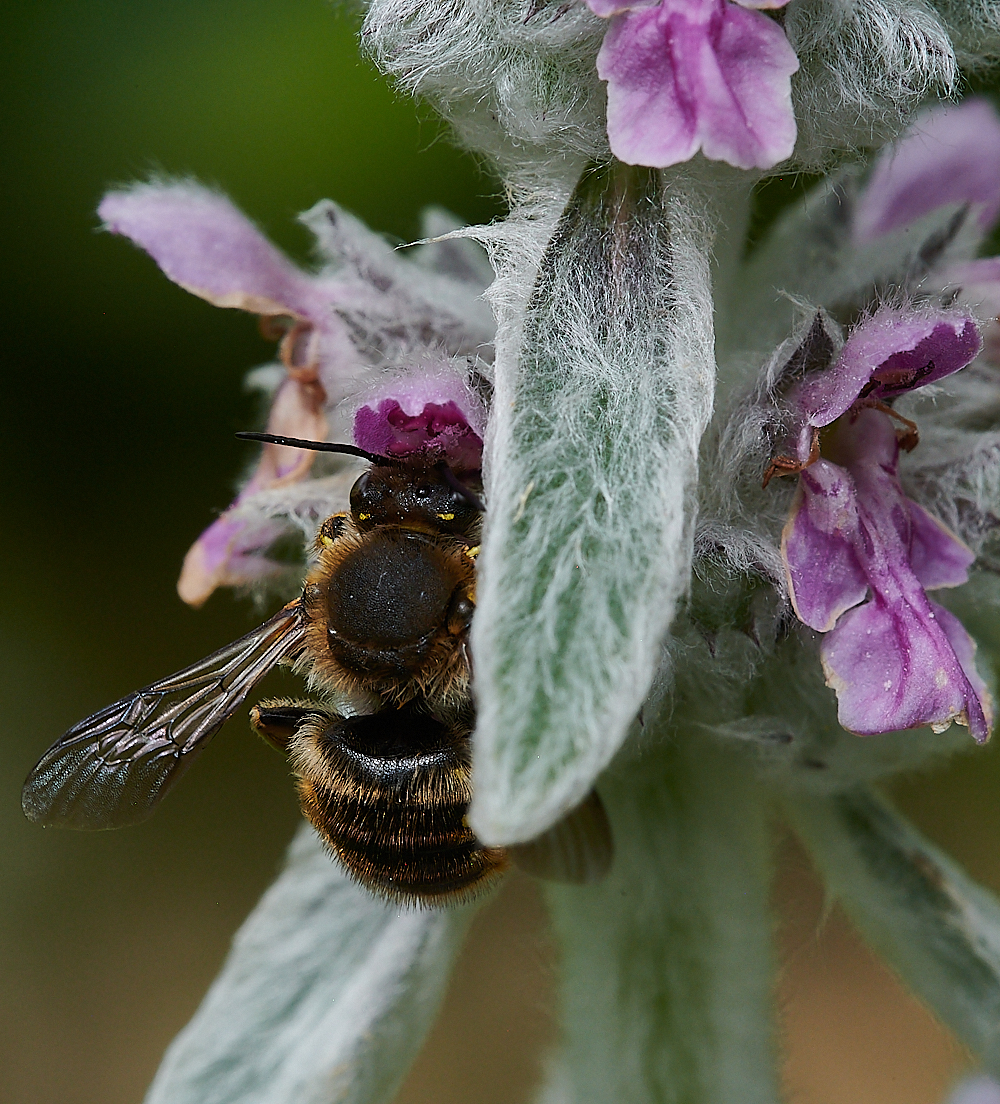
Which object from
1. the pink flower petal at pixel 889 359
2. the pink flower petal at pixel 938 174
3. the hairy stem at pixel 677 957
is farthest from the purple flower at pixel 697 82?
the hairy stem at pixel 677 957

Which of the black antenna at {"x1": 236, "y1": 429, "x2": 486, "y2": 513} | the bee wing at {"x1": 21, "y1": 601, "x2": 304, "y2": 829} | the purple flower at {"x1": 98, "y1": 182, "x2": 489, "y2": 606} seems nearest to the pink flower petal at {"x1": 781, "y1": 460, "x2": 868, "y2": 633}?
the black antenna at {"x1": 236, "y1": 429, "x2": 486, "y2": 513}

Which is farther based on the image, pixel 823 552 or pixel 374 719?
A: pixel 374 719

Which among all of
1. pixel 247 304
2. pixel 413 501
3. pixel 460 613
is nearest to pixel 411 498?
pixel 413 501

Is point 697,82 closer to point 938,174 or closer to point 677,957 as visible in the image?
point 938,174

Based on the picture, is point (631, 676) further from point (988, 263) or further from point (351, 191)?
point (351, 191)

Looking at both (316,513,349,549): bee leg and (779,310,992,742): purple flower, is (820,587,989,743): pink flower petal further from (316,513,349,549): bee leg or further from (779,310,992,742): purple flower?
(316,513,349,549): bee leg

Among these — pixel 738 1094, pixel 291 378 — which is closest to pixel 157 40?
pixel 291 378
